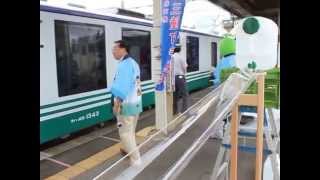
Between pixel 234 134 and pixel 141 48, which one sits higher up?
pixel 141 48

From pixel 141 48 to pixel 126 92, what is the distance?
396cm

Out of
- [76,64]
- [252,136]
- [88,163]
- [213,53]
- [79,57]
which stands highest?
[213,53]

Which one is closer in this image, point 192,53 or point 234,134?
point 234,134

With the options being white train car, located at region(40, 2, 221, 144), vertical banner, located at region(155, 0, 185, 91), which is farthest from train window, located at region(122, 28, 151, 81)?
vertical banner, located at region(155, 0, 185, 91)

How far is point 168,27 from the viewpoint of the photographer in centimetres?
590

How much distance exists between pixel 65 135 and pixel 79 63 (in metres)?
1.20

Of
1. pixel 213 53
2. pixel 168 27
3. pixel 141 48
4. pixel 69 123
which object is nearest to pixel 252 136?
pixel 168 27

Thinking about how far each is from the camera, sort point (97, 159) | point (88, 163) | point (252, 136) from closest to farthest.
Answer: point (252, 136) → point (88, 163) → point (97, 159)

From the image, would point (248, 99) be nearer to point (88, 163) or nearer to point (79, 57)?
point (88, 163)

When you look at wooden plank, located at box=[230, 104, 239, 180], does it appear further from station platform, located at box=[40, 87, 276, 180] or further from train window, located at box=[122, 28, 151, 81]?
train window, located at box=[122, 28, 151, 81]

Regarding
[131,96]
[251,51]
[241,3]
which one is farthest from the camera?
[241,3]
